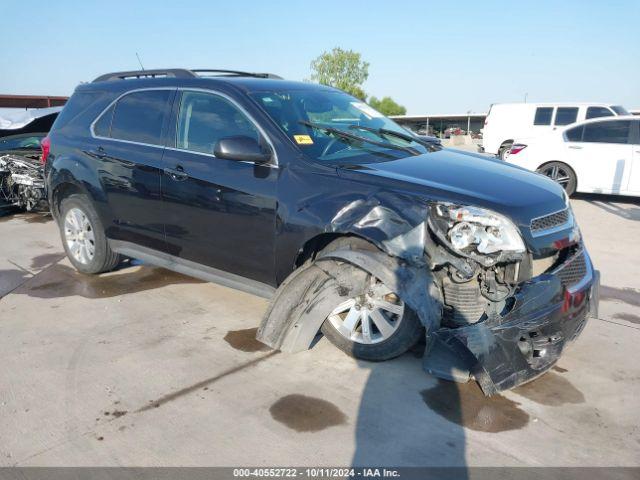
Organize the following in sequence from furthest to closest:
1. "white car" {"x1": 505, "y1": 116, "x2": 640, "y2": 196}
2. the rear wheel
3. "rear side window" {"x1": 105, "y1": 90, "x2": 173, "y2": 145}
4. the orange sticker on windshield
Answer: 1. the rear wheel
2. "white car" {"x1": 505, "y1": 116, "x2": 640, "y2": 196}
3. "rear side window" {"x1": 105, "y1": 90, "x2": 173, "y2": 145}
4. the orange sticker on windshield

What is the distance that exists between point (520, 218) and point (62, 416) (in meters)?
2.92

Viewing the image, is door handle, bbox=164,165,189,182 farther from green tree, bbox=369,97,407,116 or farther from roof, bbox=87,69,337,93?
green tree, bbox=369,97,407,116

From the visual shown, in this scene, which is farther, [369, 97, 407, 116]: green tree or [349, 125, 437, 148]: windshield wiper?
[369, 97, 407, 116]: green tree

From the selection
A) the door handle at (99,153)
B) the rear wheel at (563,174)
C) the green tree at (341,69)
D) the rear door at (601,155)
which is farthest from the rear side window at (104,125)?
the green tree at (341,69)

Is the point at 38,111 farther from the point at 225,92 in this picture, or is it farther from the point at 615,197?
the point at 615,197

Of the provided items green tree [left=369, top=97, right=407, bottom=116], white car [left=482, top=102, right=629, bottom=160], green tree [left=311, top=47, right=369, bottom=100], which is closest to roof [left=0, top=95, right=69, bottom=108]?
white car [left=482, top=102, right=629, bottom=160]

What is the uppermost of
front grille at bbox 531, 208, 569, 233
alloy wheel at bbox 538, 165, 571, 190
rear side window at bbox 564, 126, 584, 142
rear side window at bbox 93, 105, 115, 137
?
rear side window at bbox 93, 105, 115, 137

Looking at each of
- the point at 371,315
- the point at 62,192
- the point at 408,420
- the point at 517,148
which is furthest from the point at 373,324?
the point at 517,148

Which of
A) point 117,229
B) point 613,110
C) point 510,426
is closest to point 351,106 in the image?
point 117,229

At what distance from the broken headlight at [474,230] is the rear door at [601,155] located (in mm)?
7891

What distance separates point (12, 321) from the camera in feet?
14.8

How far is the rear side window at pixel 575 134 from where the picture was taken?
10203mm

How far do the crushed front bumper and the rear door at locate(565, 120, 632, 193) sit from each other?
24.7 feet

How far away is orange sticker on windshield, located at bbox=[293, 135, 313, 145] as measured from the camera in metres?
3.83
